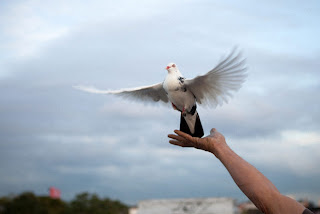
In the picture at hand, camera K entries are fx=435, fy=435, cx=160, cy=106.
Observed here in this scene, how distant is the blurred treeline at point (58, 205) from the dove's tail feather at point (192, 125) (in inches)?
1409

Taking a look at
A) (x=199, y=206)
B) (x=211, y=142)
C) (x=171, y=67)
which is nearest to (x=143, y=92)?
(x=171, y=67)

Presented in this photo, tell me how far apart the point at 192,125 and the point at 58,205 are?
45.4 m

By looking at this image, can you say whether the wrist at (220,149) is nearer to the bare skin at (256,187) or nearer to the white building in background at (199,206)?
the bare skin at (256,187)

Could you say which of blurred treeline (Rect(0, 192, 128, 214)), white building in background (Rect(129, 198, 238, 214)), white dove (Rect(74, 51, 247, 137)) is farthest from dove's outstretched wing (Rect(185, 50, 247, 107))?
blurred treeline (Rect(0, 192, 128, 214))

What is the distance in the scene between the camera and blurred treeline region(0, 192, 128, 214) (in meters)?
39.5

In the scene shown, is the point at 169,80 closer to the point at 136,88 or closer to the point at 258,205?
the point at 136,88

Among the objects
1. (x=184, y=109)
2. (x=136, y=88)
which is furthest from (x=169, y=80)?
(x=136, y=88)

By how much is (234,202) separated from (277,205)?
3387cm

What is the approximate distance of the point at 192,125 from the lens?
609cm

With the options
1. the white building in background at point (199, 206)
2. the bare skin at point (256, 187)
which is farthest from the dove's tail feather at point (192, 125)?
the white building in background at point (199, 206)

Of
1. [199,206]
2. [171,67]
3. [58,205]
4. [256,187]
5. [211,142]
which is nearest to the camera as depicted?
[256,187]

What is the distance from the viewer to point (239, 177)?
10.8ft

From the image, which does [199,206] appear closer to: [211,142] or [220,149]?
[211,142]

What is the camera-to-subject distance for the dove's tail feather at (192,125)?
6.07 metres
